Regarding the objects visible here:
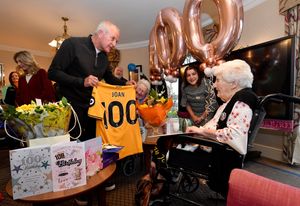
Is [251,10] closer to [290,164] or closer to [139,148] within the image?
[290,164]

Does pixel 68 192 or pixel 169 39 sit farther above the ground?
pixel 169 39

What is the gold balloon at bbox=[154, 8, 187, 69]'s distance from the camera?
2043 millimetres

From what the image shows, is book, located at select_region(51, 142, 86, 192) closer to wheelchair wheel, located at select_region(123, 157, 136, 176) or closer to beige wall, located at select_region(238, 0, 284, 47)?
wheelchair wheel, located at select_region(123, 157, 136, 176)

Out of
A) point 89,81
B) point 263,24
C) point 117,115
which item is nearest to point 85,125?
point 117,115

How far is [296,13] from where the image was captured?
2445 millimetres

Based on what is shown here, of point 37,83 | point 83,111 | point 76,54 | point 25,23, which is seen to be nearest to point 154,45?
point 76,54

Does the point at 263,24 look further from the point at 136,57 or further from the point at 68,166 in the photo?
the point at 136,57

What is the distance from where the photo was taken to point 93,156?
41.6 inches

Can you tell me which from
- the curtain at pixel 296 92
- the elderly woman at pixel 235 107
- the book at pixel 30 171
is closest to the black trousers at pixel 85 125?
the book at pixel 30 171

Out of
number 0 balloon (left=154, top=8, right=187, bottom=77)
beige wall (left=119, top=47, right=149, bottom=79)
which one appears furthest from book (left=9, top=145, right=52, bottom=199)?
beige wall (left=119, top=47, right=149, bottom=79)

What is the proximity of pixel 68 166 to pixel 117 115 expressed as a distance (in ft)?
2.37

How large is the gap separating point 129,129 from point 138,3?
2425 millimetres

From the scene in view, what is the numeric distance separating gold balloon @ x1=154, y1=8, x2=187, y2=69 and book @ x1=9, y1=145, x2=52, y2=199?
156 centimetres

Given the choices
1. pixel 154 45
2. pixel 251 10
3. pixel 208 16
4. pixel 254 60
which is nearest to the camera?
pixel 154 45
